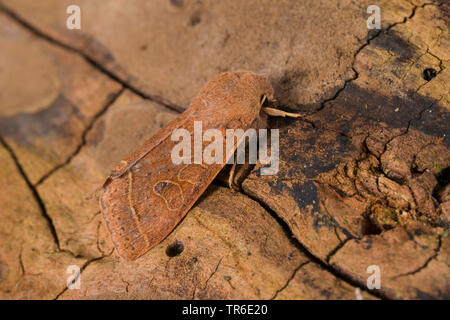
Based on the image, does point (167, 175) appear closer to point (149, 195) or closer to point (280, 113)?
point (149, 195)

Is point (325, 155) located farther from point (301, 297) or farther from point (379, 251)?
point (301, 297)

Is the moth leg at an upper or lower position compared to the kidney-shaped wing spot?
upper

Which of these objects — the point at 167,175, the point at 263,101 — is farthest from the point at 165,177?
the point at 263,101

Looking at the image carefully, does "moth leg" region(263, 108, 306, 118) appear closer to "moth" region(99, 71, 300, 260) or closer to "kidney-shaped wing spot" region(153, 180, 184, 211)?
"moth" region(99, 71, 300, 260)

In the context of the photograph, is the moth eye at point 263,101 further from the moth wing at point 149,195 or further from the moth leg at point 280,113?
the moth wing at point 149,195

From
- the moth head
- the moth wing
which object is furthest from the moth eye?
the moth wing

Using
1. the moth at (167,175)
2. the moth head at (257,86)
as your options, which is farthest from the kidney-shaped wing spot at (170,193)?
the moth head at (257,86)
